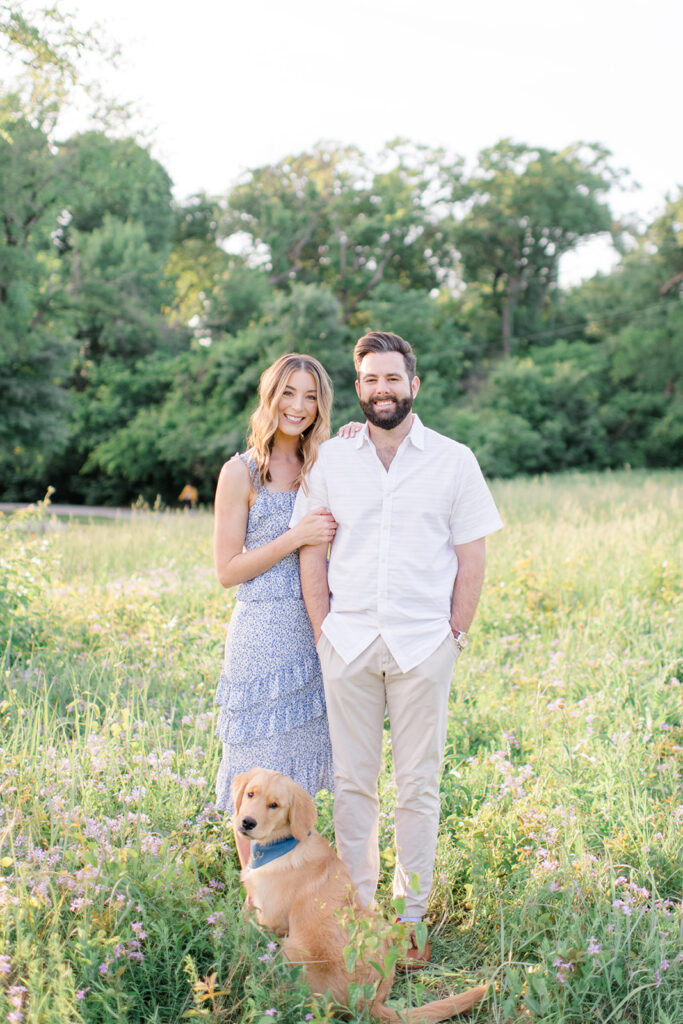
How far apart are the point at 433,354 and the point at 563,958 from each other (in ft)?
107

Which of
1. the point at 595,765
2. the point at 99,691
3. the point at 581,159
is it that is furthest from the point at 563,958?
the point at 581,159

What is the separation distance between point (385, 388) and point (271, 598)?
0.91 metres

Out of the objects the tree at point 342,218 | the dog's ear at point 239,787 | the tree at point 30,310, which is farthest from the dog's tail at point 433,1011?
the tree at point 342,218

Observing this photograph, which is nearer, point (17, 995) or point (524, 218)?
point (17, 995)

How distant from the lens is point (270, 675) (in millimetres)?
3027

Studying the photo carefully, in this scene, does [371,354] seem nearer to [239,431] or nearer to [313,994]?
[313,994]

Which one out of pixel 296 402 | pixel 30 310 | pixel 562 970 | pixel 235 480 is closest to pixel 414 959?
pixel 562 970

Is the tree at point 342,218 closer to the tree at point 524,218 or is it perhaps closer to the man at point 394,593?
the tree at point 524,218

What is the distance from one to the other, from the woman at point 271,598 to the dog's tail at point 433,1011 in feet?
2.83

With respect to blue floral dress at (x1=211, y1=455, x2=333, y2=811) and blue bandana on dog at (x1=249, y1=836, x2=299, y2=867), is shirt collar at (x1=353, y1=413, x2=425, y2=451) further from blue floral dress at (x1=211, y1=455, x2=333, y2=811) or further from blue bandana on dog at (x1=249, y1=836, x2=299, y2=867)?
blue bandana on dog at (x1=249, y1=836, x2=299, y2=867)

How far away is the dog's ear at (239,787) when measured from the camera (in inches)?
107

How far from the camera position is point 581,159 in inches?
1618

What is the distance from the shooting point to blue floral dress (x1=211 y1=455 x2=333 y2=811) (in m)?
3.01

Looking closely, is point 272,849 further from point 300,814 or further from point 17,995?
point 17,995
